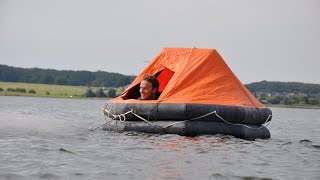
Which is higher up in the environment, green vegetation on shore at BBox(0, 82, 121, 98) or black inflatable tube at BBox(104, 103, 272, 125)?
green vegetation on shore at BBox(0, 82, 121, 98)

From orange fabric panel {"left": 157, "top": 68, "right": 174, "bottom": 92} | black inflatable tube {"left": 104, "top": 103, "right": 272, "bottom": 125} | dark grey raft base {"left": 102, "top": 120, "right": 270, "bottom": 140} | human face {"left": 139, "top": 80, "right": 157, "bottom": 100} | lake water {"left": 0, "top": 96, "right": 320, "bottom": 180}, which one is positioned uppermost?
orange fabric panel {"left": 157, "top": 68, "right": 174, "bottom": 92}

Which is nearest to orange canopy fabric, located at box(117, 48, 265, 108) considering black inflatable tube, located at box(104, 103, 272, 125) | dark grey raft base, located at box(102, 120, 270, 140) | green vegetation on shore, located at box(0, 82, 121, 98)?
black inflatable tube, located at box(104, 103, 272, 125)

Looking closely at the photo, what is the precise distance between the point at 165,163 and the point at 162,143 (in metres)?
2.60

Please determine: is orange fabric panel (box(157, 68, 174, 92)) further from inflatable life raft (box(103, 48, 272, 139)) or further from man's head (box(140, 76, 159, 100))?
man's head (box(140, 76, 159, 100))

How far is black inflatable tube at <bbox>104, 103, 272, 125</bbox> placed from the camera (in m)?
12.4

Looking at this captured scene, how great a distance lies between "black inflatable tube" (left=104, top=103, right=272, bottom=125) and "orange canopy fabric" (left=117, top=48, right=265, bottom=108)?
0.68 feet

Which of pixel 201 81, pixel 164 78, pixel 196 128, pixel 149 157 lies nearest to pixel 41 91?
pixel 164 78

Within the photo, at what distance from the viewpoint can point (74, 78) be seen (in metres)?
120

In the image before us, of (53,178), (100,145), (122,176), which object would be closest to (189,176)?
(122,176)

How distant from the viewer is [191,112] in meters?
12.4

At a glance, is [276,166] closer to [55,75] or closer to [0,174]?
[0,174]

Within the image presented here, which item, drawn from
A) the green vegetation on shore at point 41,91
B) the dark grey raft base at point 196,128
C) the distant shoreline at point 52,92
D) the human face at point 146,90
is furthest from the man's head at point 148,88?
the distant shoreline at point 52,92

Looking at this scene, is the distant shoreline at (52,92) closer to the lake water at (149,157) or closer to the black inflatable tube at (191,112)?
the black inflatable tube at (191,112)

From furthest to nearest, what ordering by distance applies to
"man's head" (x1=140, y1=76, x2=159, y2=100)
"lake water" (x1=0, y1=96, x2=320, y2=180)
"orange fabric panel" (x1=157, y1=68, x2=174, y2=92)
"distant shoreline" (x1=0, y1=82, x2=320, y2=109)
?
"distant shoreline" (x1=0, y1=82, x2=320, y2=109) → "orange fabric panel" (x1=157, y1=68, x2=174, y2=92) → "man's head" (x1=140, y1=76, x2=159, y2=100) → "lake water" (x1=0, y1=96, x2=320, y2=180)
